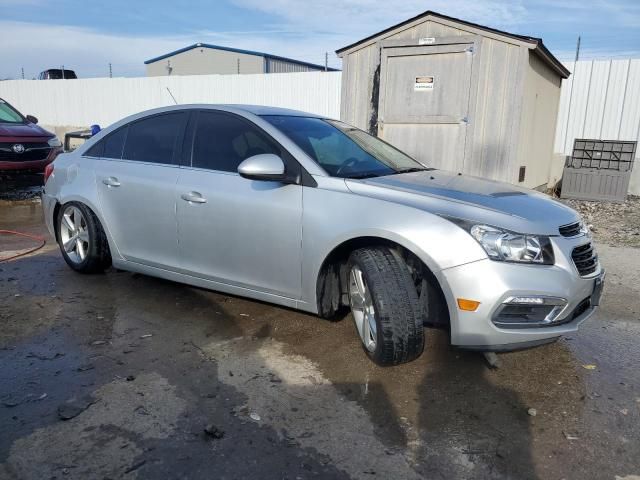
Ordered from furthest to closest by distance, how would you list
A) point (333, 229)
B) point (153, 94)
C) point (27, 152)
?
point (153, 94)
point (27, 152)
point (333, 229)

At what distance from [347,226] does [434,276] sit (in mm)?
588

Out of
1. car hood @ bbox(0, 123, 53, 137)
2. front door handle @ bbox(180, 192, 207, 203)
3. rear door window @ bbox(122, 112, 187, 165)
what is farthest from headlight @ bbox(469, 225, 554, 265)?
car hood @ bbox(0, 123, 53, 137)

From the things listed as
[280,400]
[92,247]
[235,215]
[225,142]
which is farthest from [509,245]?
[92,247]

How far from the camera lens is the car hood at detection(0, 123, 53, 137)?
9148mm

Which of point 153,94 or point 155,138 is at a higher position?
point 153,94

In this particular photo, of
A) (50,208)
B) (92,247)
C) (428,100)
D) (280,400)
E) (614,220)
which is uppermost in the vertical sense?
(428,100)

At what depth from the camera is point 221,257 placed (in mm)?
3742

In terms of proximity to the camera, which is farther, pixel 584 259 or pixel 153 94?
pixel 153 94

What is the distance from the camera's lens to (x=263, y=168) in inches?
130

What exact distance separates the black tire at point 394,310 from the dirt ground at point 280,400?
21 cm

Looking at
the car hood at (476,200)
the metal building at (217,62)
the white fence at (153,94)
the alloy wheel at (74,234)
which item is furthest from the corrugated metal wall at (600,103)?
the metal building at (217,62)

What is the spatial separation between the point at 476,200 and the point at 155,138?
2.62 metres

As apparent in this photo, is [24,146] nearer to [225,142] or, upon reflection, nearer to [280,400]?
[225,142]

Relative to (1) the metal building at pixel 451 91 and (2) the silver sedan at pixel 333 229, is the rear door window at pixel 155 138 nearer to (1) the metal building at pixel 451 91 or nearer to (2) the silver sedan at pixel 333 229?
(2) the silver sedan at pixel 333 229
